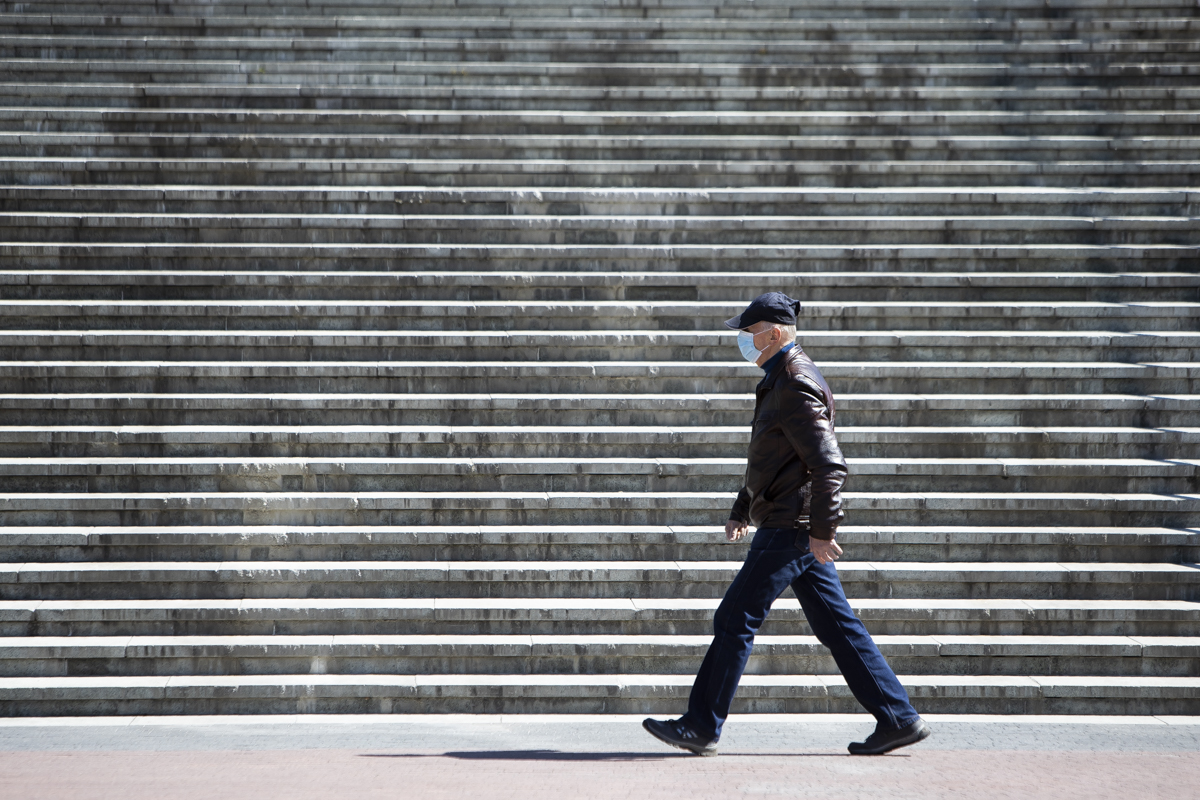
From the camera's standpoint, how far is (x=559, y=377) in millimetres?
6125

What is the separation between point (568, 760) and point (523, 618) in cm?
110

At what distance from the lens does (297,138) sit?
7148 mm

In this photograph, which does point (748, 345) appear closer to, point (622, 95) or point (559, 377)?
point (559, 377)

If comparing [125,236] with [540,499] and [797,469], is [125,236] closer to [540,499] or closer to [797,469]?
[540,499]

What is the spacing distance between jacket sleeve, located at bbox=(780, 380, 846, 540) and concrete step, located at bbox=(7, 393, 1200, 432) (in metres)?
1.95

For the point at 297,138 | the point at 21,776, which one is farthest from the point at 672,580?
the point at 297,138

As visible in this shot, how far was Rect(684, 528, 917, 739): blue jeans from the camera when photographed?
406 cm

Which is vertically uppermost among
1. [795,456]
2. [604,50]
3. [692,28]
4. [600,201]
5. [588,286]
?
[692,28]

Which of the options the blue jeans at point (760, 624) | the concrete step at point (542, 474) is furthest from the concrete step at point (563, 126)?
the blue jeans at point (760, 624)

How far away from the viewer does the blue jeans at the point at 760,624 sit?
4062 mm

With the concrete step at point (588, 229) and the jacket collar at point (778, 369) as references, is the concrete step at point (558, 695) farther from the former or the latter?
the concrete step at point (588, 229)

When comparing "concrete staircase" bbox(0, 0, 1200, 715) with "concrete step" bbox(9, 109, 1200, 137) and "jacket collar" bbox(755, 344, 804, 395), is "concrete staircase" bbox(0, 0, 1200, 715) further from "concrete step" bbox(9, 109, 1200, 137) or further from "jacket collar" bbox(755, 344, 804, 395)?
"jacket collar" bbox(755, 344, 804, 395)

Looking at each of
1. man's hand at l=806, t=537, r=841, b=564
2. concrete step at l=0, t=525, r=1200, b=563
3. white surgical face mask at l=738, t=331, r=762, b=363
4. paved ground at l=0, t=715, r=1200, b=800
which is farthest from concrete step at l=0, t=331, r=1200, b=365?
man's hand at l=806, t=537, r=841, b=564

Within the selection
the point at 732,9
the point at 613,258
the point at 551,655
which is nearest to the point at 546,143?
the point at 613,258
